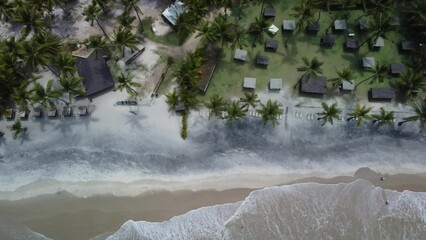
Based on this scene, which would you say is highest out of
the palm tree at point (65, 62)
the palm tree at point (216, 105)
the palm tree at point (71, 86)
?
the palm tree at point (65, 62)

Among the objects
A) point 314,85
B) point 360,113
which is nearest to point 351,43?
point 314,85

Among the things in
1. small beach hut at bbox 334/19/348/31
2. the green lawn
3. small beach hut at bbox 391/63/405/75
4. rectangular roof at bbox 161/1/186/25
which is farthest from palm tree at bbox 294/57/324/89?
rectangular roof at bbox 161/1/186/25

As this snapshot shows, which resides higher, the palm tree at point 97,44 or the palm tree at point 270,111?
the palm tree at point 97,44

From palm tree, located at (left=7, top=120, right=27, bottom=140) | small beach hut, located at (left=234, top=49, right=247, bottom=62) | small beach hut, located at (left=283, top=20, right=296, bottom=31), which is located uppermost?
small beach hut, located at (left=283, top=20, right=296, bottom=31)

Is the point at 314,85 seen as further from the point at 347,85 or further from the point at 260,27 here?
the point at 260,27

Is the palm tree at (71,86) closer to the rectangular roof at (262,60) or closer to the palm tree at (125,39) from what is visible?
the palm tree at (125,39)

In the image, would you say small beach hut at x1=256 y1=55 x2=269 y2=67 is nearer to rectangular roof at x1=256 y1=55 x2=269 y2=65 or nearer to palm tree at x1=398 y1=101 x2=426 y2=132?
rectangular roof at x1=256 y1=55 x2=269 y2=65

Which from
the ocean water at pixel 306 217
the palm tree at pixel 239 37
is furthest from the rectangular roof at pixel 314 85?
the ocean water at pixel 306 217

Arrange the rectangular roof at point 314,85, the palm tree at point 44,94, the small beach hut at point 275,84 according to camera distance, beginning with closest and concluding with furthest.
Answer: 1. the palm tree at point 44,94
2. the rectangular roof at point 314,85
3. the small beach hut at point 275,84
